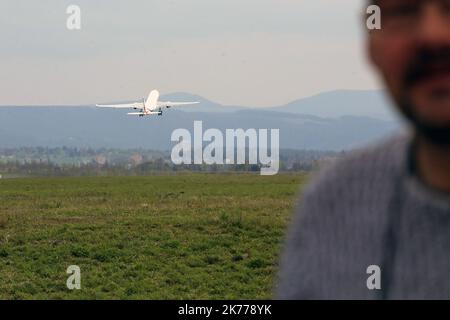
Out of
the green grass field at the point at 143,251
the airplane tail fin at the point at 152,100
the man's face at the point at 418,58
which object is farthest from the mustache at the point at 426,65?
the airplane tail fin at the point at 152,100

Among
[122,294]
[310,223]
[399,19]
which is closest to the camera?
[399,19]

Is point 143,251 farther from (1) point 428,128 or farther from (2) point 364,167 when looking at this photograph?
(1) point 428,128

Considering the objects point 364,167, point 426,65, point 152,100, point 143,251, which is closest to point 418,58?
point 426,65

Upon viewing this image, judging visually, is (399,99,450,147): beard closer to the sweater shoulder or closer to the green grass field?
the sweater shoulder

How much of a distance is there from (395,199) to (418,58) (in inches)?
8.1

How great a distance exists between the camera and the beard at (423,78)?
0.98 m

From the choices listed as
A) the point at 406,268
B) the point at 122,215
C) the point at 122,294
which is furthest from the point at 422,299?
the point at 122,215

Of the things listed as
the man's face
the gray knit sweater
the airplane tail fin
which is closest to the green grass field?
the gray knit sweater

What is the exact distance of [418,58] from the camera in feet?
3.33

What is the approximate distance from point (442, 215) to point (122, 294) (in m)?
13.7

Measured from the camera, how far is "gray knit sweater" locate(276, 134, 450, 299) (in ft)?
3.47

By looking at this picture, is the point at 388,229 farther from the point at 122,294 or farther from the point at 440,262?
the point at 122,294

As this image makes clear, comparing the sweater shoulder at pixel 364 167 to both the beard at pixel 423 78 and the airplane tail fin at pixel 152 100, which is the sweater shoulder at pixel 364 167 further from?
the airplane tail fin at pixel 152 100

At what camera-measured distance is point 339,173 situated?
1.16m
